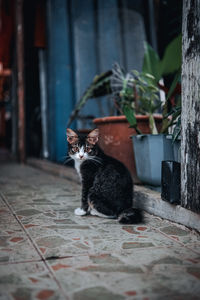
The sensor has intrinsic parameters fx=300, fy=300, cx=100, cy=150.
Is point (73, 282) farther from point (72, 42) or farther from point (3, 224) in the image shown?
point (72, 42)

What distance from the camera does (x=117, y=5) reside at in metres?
3.41

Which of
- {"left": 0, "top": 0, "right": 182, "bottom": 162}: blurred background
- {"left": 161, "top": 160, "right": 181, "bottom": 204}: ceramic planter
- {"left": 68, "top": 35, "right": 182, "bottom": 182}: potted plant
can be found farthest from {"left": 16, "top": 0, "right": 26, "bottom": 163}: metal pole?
{"left": 161, "top": 160, "right": 181, "bottom": 204}: ceramic planter

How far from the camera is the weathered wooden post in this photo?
1.28m

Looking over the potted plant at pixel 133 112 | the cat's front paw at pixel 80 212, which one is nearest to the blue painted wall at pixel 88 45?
the potted plant at pixel 133 112

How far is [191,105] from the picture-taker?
1.32 m

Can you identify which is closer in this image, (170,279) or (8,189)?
(170,279)

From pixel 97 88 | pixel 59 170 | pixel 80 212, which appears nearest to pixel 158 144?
pixel 80 212

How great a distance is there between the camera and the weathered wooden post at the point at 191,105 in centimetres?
128

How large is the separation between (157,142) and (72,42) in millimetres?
2247

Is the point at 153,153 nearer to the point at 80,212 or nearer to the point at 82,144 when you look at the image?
the point at 82,144

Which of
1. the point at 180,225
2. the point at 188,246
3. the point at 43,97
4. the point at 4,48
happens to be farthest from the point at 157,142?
the point at 4,48

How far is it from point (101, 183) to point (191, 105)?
0.66m

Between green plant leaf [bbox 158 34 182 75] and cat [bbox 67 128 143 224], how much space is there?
63 centimetres

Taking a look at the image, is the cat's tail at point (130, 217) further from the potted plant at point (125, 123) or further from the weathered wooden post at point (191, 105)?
the potted plant at point (125, 123)
